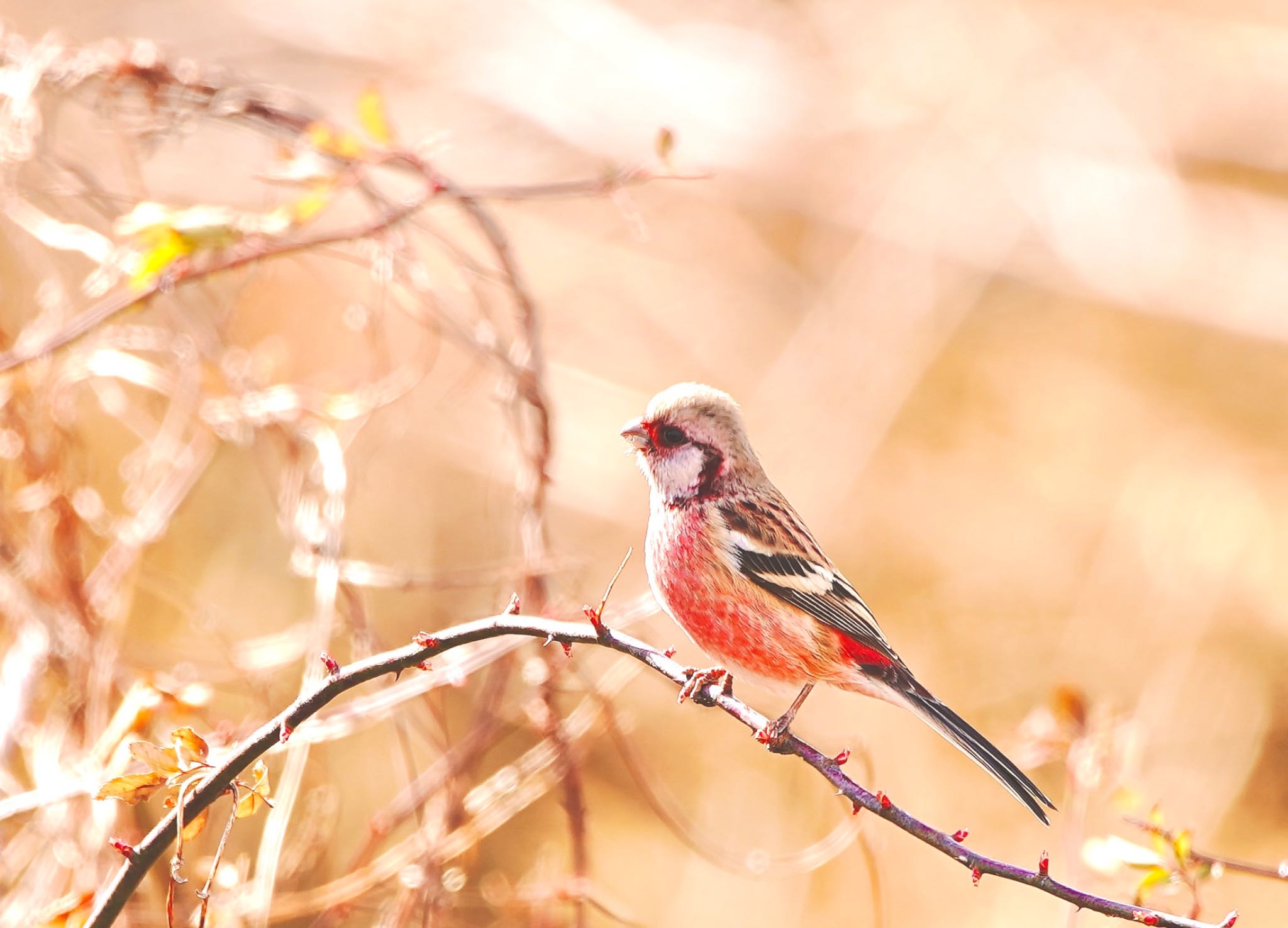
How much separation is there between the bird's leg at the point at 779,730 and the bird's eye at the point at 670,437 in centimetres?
77

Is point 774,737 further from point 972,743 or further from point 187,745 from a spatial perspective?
point 187,745

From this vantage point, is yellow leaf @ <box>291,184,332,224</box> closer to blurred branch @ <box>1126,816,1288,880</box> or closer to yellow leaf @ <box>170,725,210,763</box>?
yellow leaf @ <box>170,725,210,763</box>

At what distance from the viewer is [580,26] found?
934 cm

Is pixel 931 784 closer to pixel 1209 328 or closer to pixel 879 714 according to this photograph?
pixel 879 714

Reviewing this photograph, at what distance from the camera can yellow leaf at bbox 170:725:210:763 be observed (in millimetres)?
2014

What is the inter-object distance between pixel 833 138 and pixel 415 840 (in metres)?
8.05

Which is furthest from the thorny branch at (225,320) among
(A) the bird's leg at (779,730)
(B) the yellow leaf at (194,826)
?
(B) the yellow leaf at (194,826)

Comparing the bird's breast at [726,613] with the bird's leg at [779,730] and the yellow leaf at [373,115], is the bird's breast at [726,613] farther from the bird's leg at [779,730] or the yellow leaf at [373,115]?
the yellow leaf at [373,115]

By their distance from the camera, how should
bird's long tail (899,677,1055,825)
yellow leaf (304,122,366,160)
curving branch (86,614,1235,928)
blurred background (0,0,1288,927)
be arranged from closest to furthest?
curving branch (86,614,1235,928) → bird's long tail (899,677,1055,825) → yellow leaf (304,122,366,160) → blurred background (0,0,1288,927)

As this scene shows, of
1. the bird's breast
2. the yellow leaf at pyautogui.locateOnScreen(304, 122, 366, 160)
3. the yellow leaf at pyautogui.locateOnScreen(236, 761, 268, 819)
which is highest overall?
the yellow leaf at pyautogui.locateOnScreen(304, 122, 366, 160)

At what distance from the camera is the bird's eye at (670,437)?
137 inches

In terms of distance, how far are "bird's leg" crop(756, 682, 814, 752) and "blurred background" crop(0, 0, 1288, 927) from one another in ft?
1.48

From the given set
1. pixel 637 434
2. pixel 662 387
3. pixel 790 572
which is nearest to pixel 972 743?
pixel 790 572

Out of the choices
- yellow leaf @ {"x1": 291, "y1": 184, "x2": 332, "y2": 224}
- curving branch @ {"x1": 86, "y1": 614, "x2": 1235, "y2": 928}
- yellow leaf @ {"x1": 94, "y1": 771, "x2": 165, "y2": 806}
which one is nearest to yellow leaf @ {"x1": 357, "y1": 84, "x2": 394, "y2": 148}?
yellow leaf @ {"x1": 291, "y1": 184, "x2": 332, "y2": 224}
